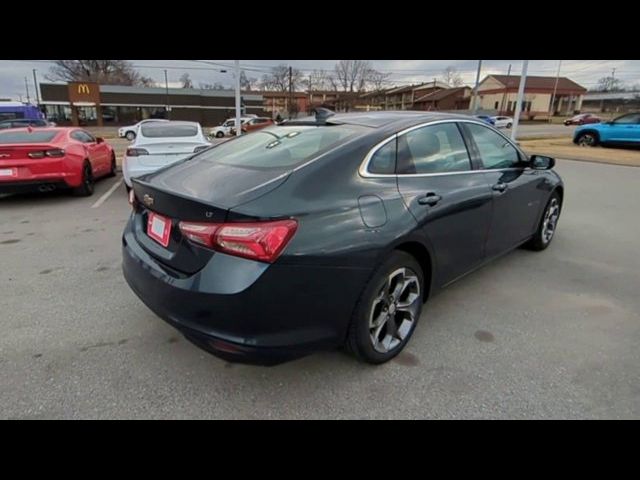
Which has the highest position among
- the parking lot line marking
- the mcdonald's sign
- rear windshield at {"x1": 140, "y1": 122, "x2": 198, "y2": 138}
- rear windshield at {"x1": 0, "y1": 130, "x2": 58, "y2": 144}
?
the mcdonald's sign

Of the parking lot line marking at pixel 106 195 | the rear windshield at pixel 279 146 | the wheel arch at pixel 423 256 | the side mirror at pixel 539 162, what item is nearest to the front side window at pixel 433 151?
the rear windshield at pixel 279 146

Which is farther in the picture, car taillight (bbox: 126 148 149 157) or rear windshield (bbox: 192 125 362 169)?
car taillight (bbox: 126 148 149 157)

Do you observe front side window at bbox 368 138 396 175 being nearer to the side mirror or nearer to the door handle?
the door handle

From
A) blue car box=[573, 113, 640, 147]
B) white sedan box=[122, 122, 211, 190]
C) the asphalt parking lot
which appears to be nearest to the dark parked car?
the asphalt parking lot

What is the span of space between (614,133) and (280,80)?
61.1 metres

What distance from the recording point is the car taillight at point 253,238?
1.88m

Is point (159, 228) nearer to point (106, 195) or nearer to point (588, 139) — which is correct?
point (106, 195)

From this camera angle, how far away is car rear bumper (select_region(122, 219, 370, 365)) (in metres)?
1.89

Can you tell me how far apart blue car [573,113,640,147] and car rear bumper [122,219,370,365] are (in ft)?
64.4

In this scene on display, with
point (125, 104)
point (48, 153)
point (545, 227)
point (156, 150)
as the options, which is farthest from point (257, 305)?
point (125, 104)

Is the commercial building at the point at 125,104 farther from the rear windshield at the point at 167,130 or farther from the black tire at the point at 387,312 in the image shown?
the black tire at the point at 387,312
